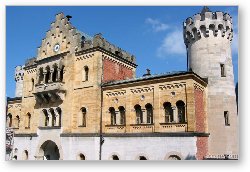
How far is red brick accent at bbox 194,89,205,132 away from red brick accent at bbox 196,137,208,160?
0.36 m

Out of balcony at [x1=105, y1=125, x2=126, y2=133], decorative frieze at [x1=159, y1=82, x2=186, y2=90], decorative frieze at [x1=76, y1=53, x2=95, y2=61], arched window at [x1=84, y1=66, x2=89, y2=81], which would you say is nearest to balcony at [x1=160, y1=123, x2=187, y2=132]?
decorative frieze at [x1=159, y1=82, x2=186, y2=90]

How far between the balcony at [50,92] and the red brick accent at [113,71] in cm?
216

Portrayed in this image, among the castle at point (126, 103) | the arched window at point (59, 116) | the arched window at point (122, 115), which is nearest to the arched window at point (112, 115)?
the castle at point (126, 103)

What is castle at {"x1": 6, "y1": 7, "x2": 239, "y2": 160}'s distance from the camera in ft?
37.0

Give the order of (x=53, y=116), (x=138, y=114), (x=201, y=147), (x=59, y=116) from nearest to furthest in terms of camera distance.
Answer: (x=201, y=147) < (x=138, y=114) < (x=59, y=116) < (x=53, y=116)

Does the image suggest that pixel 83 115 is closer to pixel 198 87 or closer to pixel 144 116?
pixel 144 116

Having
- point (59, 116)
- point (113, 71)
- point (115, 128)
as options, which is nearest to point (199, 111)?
point (115, 128)

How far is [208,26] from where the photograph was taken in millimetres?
12766

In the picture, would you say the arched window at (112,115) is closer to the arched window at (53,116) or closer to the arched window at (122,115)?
the arched window at (122,115)

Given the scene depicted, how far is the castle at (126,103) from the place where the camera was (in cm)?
1129

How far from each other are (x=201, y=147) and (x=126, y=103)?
3556 mm

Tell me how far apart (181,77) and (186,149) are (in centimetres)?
262

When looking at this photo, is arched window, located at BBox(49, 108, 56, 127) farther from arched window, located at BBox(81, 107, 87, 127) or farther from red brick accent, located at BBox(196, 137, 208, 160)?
red brick accent, located at BBox(196, 137, 208, 160)
